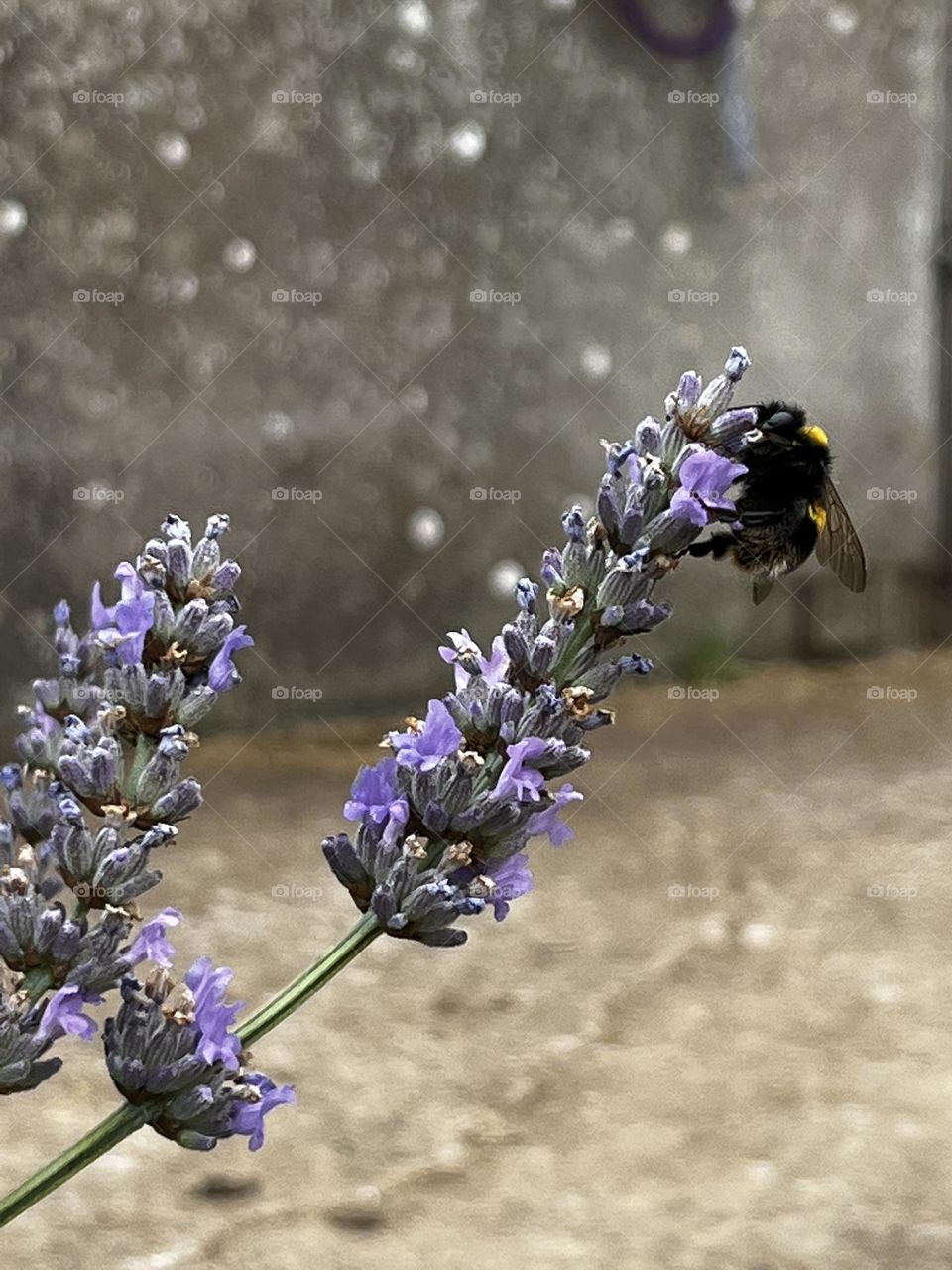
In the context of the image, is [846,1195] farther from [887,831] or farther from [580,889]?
[887,831]

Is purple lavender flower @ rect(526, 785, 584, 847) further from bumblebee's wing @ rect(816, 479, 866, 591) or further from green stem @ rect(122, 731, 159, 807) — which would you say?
bumblebee's wing @ rect(816, 479, 866, 591)

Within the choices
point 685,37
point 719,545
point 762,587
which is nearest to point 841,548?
point 762,587

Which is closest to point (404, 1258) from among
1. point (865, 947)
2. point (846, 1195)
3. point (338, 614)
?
point (846, 1195)

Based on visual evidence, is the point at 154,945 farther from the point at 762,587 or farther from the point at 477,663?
the point at 762,587

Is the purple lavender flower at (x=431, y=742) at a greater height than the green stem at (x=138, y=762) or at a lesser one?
greater

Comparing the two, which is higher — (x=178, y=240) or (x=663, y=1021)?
(x=178, y=240)

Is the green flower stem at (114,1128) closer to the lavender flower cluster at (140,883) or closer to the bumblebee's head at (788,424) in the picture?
the lavender flower cluster at (140,883)

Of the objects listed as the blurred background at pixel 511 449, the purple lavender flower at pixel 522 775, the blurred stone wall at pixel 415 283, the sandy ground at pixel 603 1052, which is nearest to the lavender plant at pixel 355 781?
the purple lavender flower at pixel 522 775
